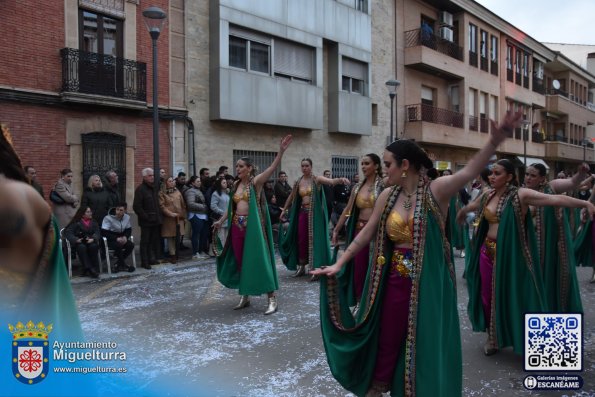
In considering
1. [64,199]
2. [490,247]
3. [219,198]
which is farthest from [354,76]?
[490,247]

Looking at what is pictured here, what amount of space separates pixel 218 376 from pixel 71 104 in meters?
9.92

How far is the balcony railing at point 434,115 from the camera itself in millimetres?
23953

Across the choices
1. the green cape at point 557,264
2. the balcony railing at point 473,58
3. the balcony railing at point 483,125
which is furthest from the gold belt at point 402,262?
the balcony railing at point 483,125

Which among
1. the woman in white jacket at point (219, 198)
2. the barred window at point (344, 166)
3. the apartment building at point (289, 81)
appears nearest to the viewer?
→ the woman in white jacket at point (219, 198)

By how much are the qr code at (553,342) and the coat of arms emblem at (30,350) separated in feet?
12.1

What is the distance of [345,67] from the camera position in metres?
20.2

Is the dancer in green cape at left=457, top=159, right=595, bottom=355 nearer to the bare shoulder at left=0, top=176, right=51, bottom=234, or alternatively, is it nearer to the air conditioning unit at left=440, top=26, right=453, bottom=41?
the bare shoulder at left=0, top=176, right=51, bottom=234

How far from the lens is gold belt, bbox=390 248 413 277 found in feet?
10.9

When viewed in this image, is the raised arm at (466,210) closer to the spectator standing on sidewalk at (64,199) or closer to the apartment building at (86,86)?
the spectator standing on sidewalk at (64,199)

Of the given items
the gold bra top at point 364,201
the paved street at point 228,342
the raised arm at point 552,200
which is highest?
the raised arm at point 552,200

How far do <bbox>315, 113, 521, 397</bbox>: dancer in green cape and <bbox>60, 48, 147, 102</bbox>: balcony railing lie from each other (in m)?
10.7

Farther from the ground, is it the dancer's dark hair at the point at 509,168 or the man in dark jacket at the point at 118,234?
the dancer's dark hair at the point at 509,168

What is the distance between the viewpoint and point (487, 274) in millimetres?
5000

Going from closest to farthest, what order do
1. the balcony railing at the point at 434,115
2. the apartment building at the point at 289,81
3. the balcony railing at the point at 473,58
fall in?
the apartment building at the point at 289,81 → the balcony railing at the point at 434,115 → the balcony railing at the point at 473,58
